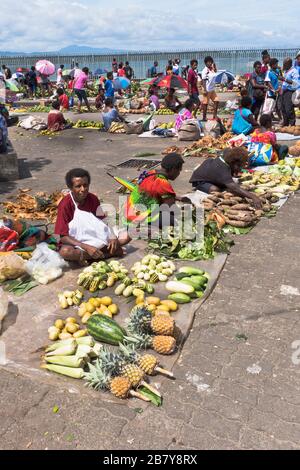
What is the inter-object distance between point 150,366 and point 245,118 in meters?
8.32

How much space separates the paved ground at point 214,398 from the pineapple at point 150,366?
10 cm

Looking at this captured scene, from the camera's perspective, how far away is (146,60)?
33094 millimetres

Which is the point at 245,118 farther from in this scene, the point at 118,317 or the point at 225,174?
the point at 118,317

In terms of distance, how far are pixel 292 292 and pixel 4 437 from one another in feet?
10.3

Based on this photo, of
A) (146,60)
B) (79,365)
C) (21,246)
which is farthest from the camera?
(146,60)

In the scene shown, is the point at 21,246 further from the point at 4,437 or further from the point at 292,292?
the point at 292,292

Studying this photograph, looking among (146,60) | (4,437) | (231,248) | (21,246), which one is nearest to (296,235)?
(231,248)

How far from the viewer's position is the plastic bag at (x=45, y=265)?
468 centimetres

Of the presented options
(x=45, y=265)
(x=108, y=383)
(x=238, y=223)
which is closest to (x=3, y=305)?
(x=45, y=265)

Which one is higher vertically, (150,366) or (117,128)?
(117,128)

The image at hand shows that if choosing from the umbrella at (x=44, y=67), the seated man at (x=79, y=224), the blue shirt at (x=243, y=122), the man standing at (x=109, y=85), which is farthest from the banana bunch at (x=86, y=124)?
the seated man at (x=79, y=224)

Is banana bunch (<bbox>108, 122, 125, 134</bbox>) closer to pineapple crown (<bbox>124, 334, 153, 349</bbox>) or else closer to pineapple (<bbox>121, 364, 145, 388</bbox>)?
pineapple crown (<bbox>124, 334, 153, 349</bbox>)

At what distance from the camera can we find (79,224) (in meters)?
4.76

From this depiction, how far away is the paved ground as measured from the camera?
275 cm
